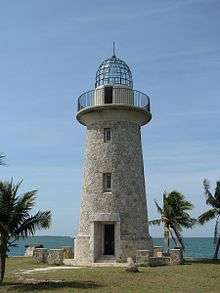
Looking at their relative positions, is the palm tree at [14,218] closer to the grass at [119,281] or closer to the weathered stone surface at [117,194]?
the grass at [119,281]

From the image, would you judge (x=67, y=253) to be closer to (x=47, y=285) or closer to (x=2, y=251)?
(x=2, y=251)

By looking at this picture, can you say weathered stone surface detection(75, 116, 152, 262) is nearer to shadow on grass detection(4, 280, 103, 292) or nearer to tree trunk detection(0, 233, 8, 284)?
shadow on grass detection(4, 280, 103, 292)

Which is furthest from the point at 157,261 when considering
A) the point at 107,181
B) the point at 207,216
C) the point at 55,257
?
the point at 207,216

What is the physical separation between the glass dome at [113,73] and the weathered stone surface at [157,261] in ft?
36.3

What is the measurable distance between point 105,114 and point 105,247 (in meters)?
8.09

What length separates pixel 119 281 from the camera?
2052cm

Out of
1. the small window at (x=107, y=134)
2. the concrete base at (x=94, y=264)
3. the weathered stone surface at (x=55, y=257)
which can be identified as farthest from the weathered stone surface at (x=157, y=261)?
the small window at (x=107, y=134)

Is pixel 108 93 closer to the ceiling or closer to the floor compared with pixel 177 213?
closer to the ceiling

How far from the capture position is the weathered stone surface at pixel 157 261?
27312 millimetres

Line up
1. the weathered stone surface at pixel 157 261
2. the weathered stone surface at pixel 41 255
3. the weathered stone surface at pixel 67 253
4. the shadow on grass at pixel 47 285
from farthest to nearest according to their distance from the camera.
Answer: the weathered stone surface at pixel 67 253
the weathered stone surface at pixel 41 255
the weathered stone surface at pixel 157 261
the shadow on grass at pixel 47 285

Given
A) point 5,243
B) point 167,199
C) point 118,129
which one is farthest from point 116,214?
point 5,243

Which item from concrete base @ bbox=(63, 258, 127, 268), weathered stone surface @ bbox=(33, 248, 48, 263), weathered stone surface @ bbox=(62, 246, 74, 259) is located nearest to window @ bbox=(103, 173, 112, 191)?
concrete base @ bbox=(63, 258, 127, 268)

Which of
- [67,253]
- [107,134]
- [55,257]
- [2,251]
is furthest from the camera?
[67,253]

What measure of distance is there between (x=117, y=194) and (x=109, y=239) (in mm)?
2856
